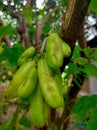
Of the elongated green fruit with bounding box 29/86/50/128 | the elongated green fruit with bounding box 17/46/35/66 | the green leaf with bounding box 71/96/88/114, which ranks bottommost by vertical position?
the green leaf with bounding box 71/96/88/114

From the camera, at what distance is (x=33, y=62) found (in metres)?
0.56

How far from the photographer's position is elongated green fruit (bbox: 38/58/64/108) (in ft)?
1.62

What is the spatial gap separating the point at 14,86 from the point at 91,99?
0.36 meters

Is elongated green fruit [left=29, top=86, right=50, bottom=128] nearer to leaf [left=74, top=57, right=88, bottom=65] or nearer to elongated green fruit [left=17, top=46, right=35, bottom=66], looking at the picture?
elongated green fruit [left=17, top=46, right=35, bottom=66]

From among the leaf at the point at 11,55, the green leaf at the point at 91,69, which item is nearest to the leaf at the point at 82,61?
the green leaf at the point at 91,69

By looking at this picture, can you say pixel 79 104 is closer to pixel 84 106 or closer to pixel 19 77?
pixel 84 106

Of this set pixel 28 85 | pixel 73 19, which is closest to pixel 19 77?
pixel 28 85

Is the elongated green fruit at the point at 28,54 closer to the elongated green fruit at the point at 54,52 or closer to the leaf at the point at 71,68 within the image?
the elongated green fruit at the point at 54,52

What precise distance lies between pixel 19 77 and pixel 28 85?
3 cm

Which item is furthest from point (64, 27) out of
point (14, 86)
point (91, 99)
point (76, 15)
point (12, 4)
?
point (12, 4)

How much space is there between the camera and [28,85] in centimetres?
53

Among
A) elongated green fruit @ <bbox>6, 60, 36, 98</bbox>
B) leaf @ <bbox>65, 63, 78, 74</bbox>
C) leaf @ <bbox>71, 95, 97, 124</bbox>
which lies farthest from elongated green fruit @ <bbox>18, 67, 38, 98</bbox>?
leaf @ <bbox>65, 63, 78, 74</bbox>

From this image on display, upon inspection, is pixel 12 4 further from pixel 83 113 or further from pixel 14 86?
pixel 14 86

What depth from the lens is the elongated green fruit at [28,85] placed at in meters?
0.52
